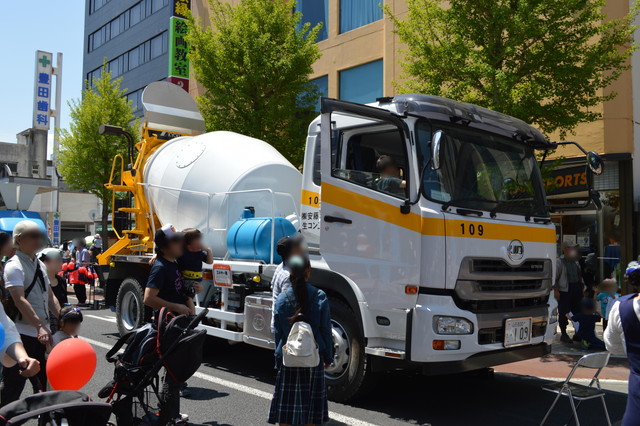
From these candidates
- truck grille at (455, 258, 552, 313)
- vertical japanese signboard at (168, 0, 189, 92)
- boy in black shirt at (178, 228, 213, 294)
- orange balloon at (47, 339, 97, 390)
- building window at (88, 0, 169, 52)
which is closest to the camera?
orange balloon at (47, 339, 97, 390)

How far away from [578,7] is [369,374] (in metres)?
7.41

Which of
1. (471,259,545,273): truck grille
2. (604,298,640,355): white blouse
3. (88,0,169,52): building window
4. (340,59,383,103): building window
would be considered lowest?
(604,298,640,355): white blouse

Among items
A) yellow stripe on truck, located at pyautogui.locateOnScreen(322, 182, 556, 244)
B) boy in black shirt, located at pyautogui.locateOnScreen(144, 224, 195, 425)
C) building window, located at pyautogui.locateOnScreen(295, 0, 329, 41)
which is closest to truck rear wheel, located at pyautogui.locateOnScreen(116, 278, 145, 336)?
boy in black shirt, located at pyautogui.locateOnScreen(144, 224, 195, 425)

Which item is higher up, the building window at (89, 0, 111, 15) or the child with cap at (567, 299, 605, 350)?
the building window at (89, 0, 111, 15)

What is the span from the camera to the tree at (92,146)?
65.5 feet

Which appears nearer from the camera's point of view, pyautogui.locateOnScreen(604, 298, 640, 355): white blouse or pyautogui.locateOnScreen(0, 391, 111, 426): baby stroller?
pyautogui.locateOnScreen(0, 391, 111, 426): baby stroller

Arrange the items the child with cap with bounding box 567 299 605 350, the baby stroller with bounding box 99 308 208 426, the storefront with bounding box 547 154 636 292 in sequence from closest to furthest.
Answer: the baby stroller with bounding box 99 308 208 426 < the child with cap with bounding box 567 299 605 350 < the storefront with bounding box 547 154 636 292

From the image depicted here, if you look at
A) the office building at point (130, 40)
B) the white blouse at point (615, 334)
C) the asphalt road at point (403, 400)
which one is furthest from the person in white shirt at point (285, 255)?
the office building at point (130, 40)

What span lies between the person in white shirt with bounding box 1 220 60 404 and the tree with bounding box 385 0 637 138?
7.42 m

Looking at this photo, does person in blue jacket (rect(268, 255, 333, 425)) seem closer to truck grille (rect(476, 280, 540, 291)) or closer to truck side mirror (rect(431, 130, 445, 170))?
truck side mirror (rect(431, 130, 445, 170))

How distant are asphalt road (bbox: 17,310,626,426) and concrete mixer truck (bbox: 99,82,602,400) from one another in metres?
0.52

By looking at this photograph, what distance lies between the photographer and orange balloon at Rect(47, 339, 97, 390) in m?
3.40

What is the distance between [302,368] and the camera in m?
4.32

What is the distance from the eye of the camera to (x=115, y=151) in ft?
65.8
